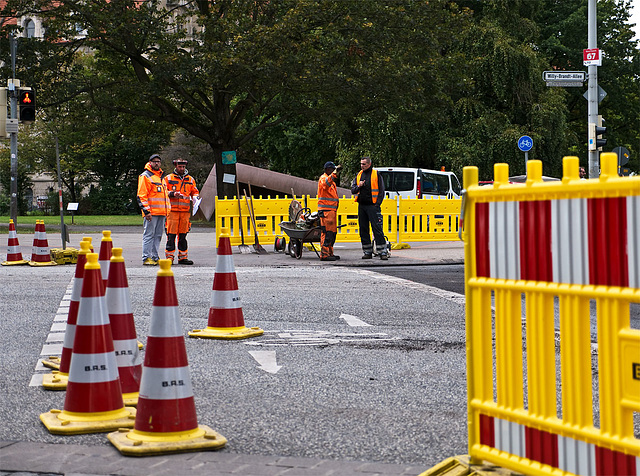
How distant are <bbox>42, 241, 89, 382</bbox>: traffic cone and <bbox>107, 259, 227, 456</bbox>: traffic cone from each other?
1369mm

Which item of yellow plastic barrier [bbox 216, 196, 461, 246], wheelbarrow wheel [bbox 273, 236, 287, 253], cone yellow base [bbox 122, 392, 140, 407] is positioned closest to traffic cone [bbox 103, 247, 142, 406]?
cone yellow base [bbox 122, 392, 140, 407]

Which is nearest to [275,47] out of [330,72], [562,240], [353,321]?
[330,72]

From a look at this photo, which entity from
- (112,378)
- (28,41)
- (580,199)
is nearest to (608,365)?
(580,199)

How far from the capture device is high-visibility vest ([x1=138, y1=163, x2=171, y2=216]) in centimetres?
1684

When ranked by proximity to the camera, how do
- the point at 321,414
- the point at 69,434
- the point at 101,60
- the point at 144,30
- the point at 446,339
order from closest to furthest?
the point at 69,434, the point at 321,414, the point at 446,339, the point at 144,30, the point at 101,60

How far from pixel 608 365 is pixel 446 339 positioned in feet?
16.0

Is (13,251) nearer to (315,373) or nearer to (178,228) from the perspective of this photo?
(178,228)

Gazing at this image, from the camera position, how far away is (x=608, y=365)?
10.5 ft

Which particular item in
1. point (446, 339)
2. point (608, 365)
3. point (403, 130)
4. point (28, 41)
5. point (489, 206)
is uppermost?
point (28, 41)

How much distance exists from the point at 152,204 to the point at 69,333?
1125 cm

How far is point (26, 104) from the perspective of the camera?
72.1 feet

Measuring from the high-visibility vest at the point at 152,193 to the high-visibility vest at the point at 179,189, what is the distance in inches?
5.6

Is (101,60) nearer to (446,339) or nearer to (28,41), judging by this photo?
(28,41)

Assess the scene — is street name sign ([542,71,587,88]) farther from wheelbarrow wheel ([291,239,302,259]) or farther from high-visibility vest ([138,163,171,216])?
high-visibility vest ([138,163,171,216])
